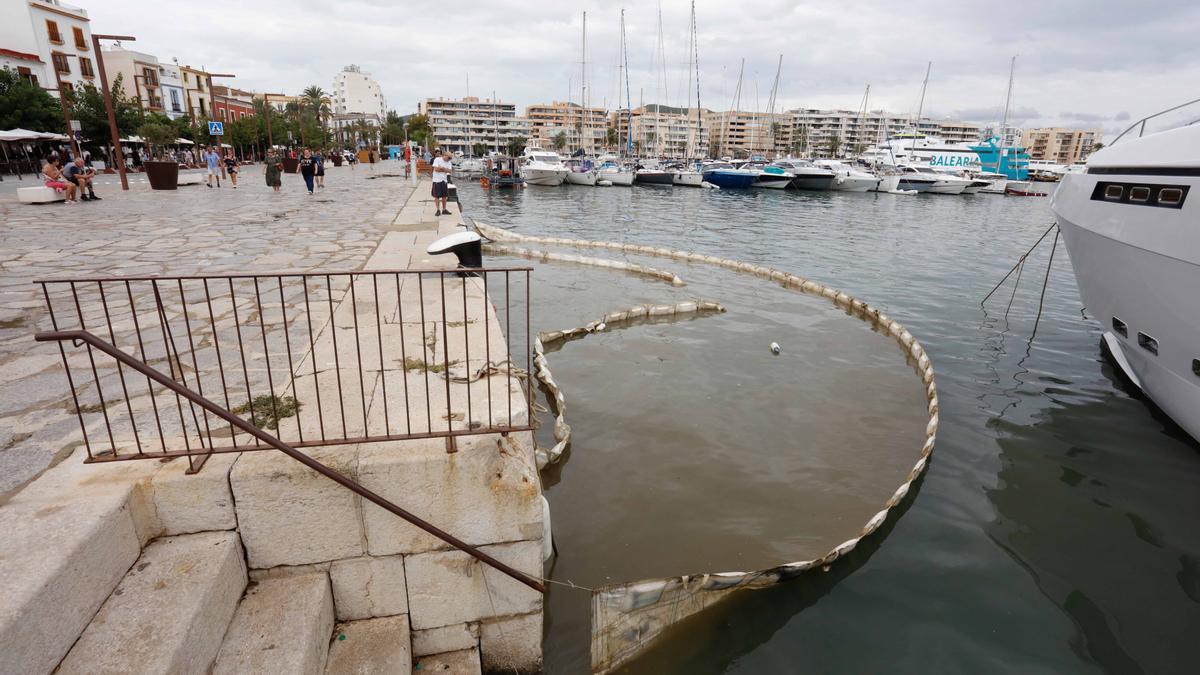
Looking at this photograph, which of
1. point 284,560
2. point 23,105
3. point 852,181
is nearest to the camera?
point 284,560

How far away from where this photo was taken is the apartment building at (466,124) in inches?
5295

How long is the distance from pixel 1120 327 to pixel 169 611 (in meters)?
8.23

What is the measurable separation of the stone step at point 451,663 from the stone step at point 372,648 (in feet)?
0.38

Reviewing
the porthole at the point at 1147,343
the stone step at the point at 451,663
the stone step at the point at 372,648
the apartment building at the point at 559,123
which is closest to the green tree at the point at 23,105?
the stone step at the point at 372,648

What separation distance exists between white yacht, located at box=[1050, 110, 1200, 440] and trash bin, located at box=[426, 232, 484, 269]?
21.3ft

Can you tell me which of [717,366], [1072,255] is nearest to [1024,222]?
[1072,255]

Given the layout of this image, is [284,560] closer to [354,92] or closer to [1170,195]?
[1170,195]

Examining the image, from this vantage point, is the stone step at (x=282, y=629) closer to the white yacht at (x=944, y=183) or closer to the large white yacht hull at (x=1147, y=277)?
the large white yacht hull at (x=1147, y=277)

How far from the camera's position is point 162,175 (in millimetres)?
19047

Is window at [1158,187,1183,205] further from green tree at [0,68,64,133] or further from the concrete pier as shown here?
green tree at [0,68,64,133]

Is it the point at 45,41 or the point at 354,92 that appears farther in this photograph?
the point at 354,92

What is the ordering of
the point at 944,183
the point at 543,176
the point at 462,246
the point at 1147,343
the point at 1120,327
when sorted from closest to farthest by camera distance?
1. the point at 1147,343
2. the point at 1120,327
3. the point at 462,246
4. the point at 543,176
5. the point at 944,183

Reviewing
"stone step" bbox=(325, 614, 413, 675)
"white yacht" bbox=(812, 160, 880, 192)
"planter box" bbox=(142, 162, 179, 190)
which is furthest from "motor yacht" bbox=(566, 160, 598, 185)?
"stone step" bbox=(325, 614, 413, 675)

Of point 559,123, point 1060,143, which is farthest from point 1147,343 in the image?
point 1060,143
